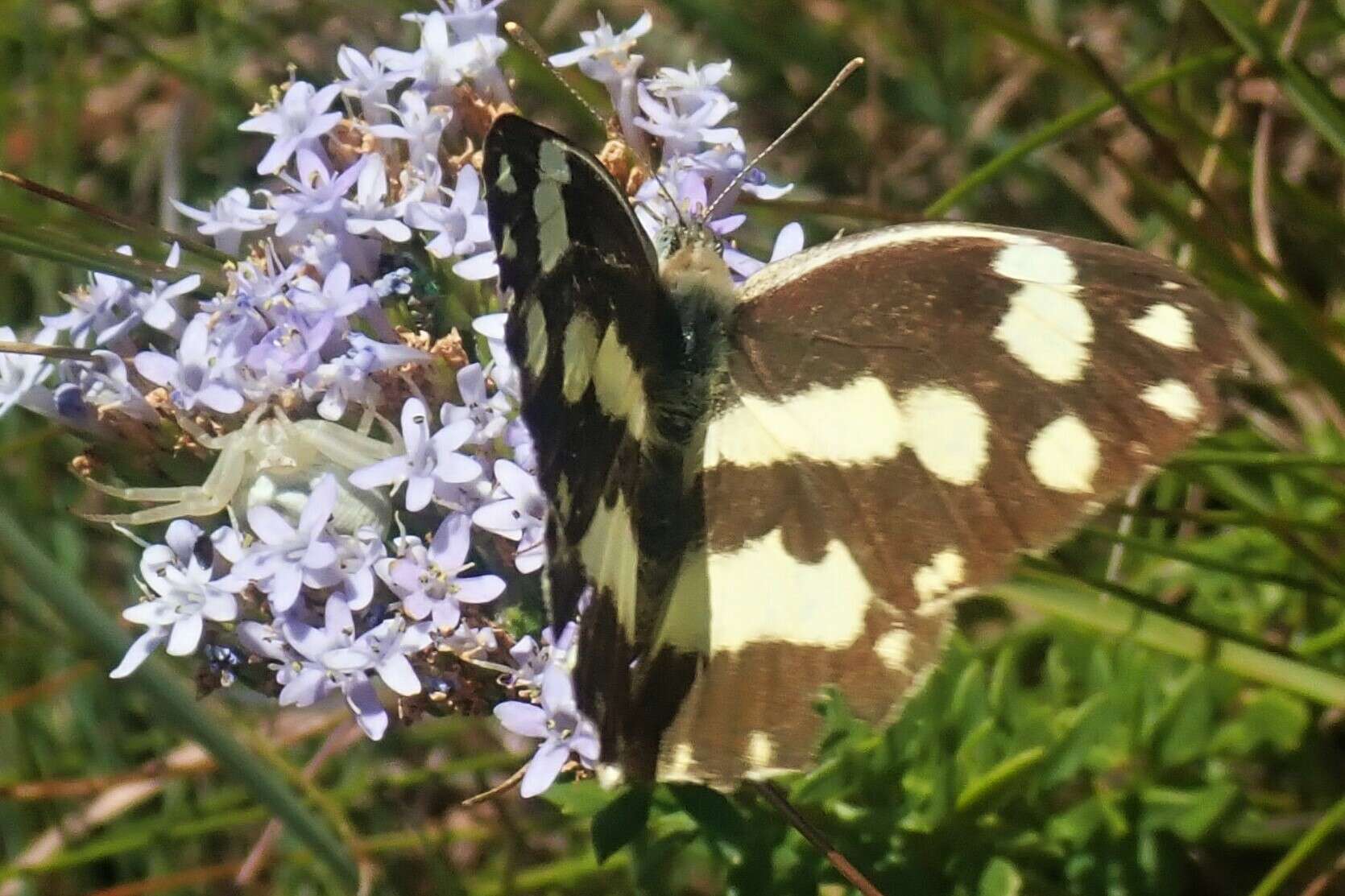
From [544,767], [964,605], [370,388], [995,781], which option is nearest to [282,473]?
[370,388]

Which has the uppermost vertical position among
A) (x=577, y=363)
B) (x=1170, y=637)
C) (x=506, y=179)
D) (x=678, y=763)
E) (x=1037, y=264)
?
(x=506, y=179)

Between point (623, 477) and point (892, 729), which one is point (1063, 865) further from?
point (623, 477)

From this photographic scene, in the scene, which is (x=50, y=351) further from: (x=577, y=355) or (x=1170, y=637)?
(x=1170, y=637)

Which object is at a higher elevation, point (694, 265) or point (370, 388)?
point (694, 265)

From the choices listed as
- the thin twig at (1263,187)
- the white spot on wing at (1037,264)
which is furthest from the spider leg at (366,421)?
the thin twig at (1263,187)

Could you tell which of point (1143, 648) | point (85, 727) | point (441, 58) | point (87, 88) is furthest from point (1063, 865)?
point (87, 88)
